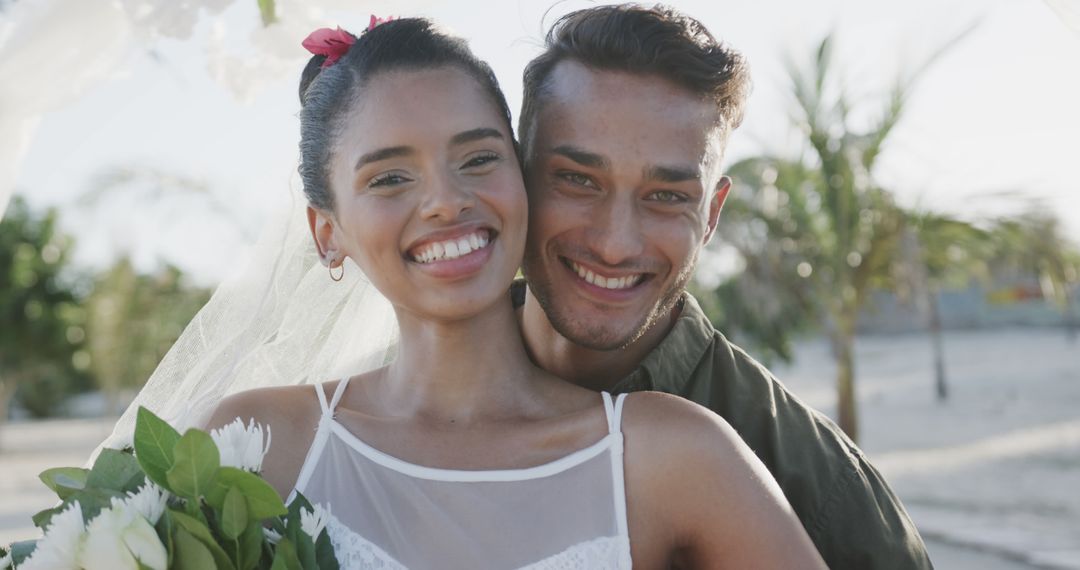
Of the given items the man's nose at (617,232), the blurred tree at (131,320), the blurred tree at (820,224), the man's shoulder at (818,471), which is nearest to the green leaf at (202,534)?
the man's nose at (617,232)

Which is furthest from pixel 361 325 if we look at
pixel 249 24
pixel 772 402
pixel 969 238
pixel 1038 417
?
pixel 1038 417

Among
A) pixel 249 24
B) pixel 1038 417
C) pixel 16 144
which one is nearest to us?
pixel 16 144

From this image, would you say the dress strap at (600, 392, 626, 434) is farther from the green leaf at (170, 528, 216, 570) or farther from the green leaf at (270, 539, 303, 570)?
the green leaf at (170, 528, 216, 570)

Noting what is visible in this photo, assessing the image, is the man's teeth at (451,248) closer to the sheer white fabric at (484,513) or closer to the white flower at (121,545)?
the sheer white fabric at (484,513)

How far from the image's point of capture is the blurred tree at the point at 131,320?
2428 centimetres

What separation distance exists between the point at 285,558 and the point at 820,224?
12153 millimetres

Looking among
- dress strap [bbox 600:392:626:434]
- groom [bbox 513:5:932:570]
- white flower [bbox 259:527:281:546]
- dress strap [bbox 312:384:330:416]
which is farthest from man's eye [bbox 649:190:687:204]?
white flower [bbox 259:527:281:546]

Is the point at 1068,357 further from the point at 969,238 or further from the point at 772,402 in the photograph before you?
the point at 772,402

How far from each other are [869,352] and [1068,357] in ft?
30.5

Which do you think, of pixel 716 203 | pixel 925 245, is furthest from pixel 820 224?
pixel 716 203

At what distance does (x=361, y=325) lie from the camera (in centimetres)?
330

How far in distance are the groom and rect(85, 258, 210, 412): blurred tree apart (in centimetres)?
2113

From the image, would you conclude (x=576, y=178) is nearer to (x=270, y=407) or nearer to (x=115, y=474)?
(x=270, y=407)

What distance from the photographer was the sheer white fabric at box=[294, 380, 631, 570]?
2328 millimetres
